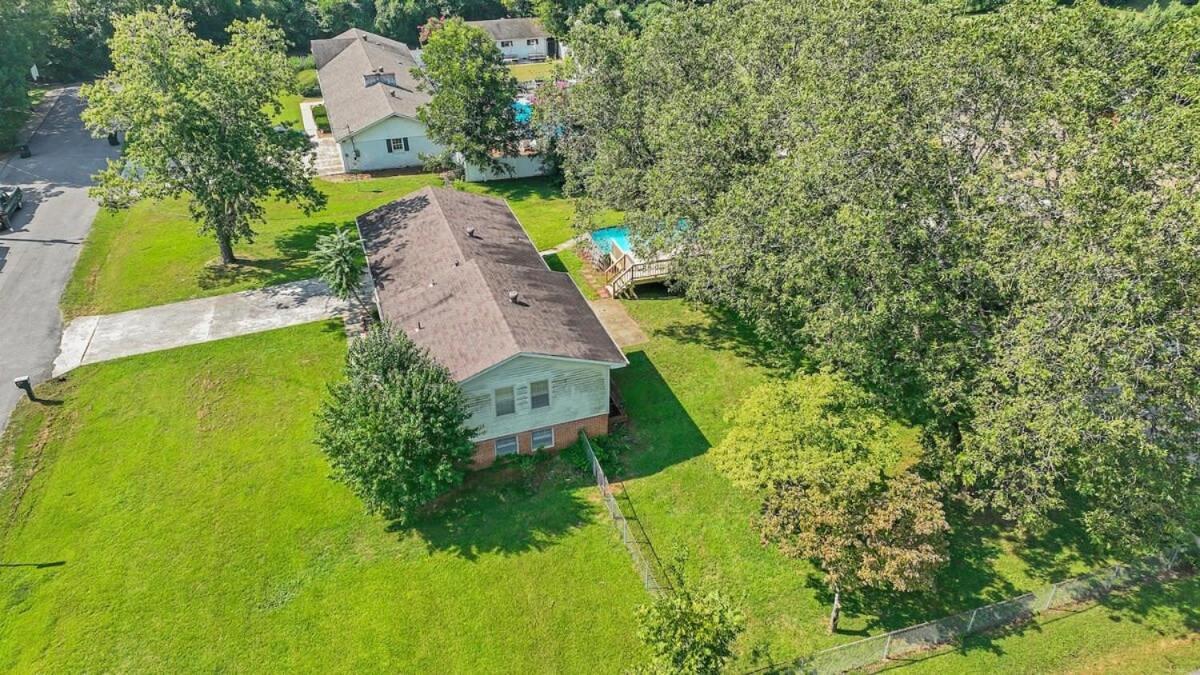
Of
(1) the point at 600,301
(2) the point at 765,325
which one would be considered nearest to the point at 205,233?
(1) the point at 600,301

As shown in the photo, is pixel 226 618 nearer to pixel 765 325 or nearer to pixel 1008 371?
pixel 765 325

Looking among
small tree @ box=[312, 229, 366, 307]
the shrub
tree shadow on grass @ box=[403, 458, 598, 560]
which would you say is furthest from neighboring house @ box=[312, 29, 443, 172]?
tree shadow on grass @ box=[403, 458, 598, 560]

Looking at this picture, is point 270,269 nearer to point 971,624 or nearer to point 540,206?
point 540,206

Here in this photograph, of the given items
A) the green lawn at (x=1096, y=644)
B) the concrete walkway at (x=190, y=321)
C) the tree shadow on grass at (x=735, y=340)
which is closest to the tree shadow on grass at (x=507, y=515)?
the tree shadow on grass at (x=735, y=340)

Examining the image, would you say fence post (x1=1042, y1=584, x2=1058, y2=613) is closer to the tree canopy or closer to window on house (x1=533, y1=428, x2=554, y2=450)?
the tree canopy

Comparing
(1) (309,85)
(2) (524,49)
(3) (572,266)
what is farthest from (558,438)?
(2) (524,49)
